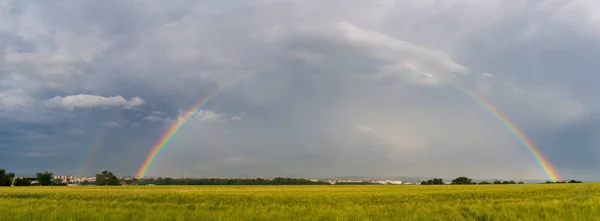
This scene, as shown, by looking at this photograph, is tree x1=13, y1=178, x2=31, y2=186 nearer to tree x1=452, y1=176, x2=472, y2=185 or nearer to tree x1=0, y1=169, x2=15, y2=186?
tree x1=0, y1=169, x2=15, y2=186

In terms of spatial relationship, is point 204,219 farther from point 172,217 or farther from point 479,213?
point 479,213

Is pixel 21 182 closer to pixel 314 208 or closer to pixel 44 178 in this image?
pixel 44 178

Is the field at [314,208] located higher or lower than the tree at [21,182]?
lower

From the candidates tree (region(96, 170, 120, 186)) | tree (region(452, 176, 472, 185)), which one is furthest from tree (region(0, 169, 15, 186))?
tree (region(452, 176, 472, 185))

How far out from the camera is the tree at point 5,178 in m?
110

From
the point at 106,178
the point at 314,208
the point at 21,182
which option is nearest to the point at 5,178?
the point at 21,182

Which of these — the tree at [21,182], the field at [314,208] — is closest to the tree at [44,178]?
the tree at [21,182]

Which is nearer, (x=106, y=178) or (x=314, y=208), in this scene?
(x=314, y=208)

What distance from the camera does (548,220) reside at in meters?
7.80

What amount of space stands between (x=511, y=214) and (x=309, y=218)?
4.69 metres

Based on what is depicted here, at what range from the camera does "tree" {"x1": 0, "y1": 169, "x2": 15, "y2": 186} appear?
10954cm

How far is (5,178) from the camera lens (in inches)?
4328

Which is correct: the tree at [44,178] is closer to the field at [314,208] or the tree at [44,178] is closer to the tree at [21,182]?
the tree at [21,182]

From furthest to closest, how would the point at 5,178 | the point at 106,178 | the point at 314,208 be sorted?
the point at 106,178
the point at 5,178
the point at 314,208
